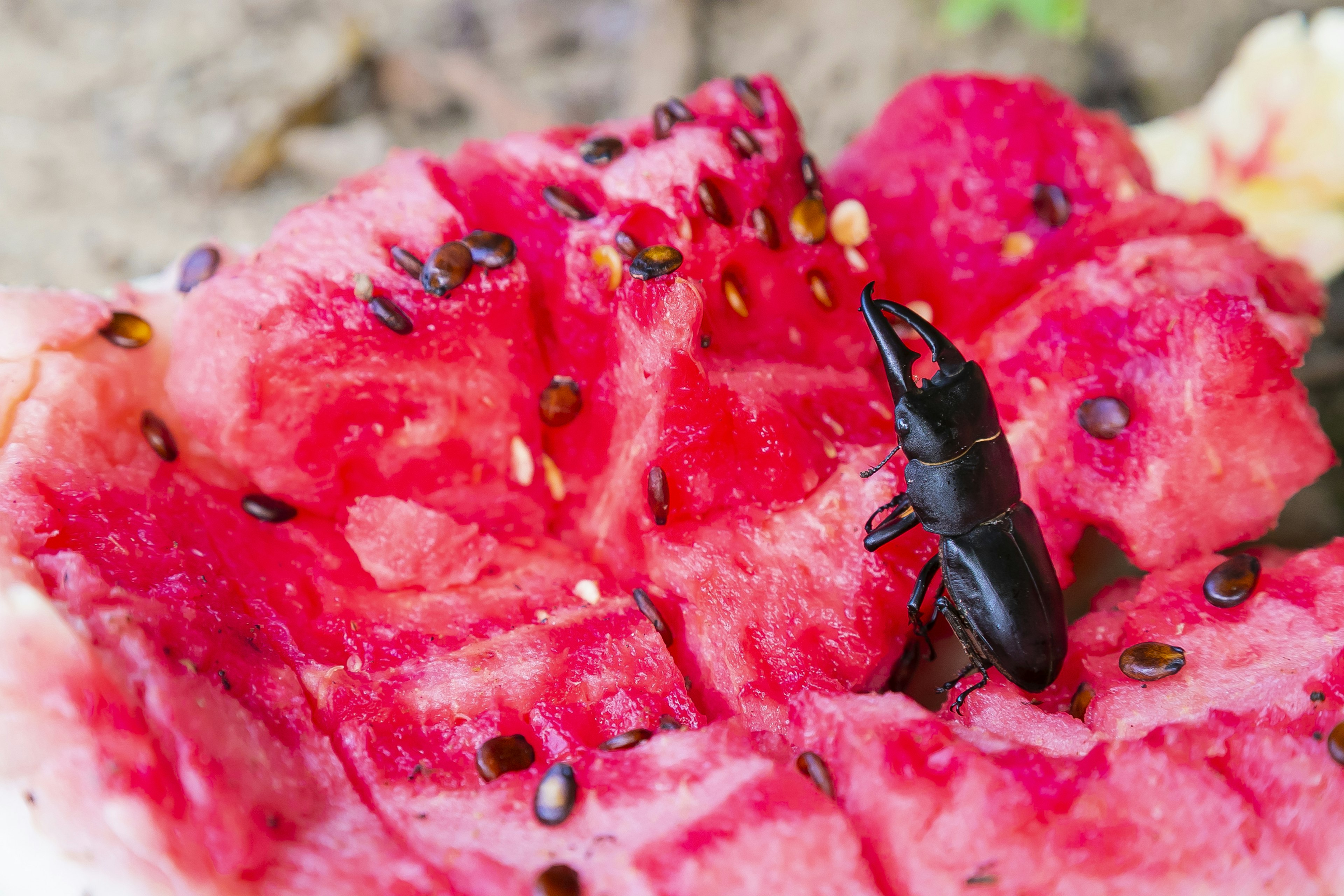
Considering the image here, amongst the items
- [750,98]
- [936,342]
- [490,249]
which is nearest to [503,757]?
[490,249]

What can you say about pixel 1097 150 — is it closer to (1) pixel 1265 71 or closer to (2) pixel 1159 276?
(2) pixel 1159 276

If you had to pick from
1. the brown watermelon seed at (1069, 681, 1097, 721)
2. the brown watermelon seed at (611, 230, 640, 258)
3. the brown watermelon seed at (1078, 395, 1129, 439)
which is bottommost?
the brown watermelon seed at (1069, 681, 1097, 721)

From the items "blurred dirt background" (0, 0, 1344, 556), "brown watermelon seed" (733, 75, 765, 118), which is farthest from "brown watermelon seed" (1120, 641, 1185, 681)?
"blurred dirt background" (0, 0, 1344, 556)

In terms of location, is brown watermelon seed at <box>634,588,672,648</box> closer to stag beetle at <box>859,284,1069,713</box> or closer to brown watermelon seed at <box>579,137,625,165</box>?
stag beetle at <box>859,284,1069,713</box>

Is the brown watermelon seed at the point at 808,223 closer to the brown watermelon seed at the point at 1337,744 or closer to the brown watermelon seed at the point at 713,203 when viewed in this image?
the brown watermelon seed at the point at 713,203

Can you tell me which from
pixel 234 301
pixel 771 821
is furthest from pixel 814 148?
pixel 771 821

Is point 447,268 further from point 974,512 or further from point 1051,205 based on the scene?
point 1051,205
